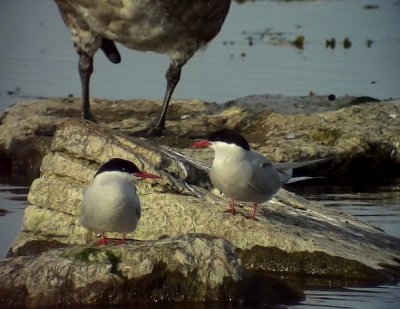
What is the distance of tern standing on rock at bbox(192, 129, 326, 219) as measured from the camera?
9.16 m

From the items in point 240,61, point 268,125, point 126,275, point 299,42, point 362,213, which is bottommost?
point 126,275

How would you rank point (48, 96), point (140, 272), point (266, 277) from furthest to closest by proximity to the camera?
point (48, 96)
point (266, 277)
point (140, 272)

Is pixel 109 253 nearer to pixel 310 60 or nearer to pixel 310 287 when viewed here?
pixel 310 287

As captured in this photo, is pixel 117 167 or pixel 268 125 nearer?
pixel 117 167

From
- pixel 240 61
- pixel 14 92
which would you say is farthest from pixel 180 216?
pixel 240 61

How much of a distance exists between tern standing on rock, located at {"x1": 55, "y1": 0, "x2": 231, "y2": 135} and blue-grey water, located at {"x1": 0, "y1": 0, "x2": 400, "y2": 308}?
145cm

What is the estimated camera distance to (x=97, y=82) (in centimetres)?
1683

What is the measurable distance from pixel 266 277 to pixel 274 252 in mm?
438

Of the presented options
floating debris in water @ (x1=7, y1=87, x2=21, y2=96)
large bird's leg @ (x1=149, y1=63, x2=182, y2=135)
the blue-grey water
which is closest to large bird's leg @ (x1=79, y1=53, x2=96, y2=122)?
large bird's leg @ (x1=149, y1=63, x2=182, y2=135)

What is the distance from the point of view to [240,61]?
60.3 ft

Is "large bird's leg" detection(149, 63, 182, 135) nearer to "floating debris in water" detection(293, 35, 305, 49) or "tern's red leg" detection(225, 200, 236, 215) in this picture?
"tern's red leg" detection(225, 200, 236, 215)

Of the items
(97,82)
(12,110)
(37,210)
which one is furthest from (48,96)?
(37,210)

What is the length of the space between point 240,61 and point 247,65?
0.35m

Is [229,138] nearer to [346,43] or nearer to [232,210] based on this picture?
[232,210]
